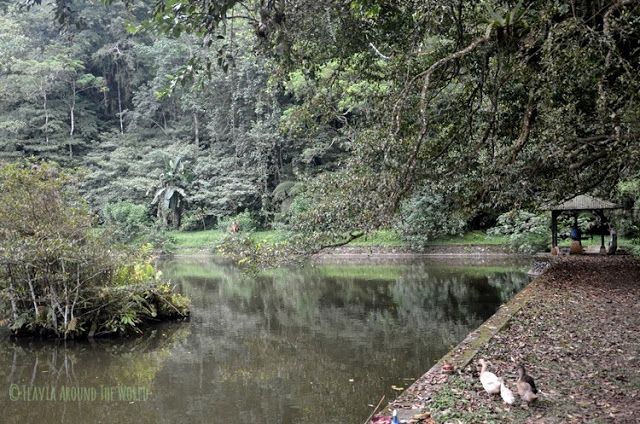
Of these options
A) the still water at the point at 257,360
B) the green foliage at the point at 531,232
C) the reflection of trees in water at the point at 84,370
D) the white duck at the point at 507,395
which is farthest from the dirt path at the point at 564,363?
the green foliage at the point at 531,232

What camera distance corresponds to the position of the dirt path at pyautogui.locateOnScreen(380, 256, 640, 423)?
470cm

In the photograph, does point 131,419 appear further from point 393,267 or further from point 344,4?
point 393,267

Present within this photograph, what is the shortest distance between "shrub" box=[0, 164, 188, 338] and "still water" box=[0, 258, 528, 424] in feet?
1.91

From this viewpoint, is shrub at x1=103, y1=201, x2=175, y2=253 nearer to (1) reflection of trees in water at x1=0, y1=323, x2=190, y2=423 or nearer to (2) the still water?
(2) the still water

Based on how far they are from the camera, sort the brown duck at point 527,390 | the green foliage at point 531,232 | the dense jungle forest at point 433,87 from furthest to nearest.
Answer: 1. the green foliage at point 531,232
2. the brown duck at point 527,390
3. the dense jungle forest at point 433,87

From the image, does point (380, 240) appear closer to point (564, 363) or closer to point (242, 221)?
point (242, 221)

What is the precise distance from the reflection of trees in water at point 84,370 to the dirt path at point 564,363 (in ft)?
14.3

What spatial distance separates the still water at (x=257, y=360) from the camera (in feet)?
25.4

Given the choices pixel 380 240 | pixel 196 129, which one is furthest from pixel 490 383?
pixel 196 129

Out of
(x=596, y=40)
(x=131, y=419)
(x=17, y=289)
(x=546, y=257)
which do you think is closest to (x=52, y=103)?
(x=17, y=289)

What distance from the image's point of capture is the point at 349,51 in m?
6.30

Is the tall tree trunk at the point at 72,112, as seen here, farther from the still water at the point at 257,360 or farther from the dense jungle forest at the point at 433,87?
the dense jungle forest at the point at 433,87

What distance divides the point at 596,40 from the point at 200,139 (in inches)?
1683

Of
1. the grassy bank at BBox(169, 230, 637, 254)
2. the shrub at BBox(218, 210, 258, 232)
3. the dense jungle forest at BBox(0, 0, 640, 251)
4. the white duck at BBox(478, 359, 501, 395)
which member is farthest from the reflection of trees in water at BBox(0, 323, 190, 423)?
the shrub at BBox(218, 210, 258, 232)
